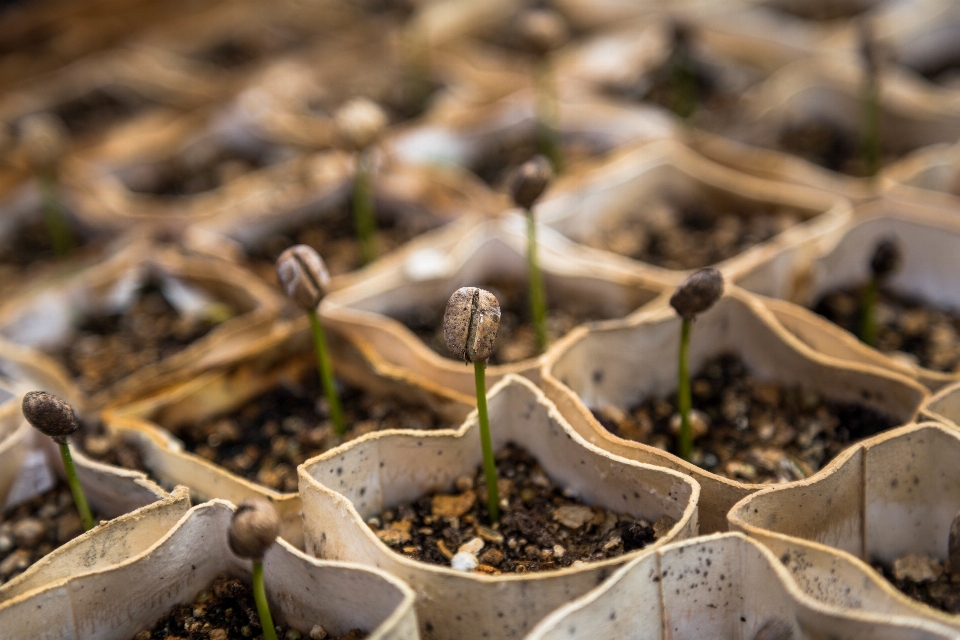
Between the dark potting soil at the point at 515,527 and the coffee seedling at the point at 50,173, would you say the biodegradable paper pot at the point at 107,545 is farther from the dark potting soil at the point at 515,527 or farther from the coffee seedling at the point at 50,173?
the coffee seedling at the point at 50,173

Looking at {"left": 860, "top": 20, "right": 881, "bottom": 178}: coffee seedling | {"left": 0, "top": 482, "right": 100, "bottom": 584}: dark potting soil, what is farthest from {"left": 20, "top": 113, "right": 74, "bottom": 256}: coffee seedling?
{"left": 860, "top": 20, "right": 881, "bottom": 178}: coffee seedling

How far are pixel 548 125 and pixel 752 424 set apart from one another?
4.17ft

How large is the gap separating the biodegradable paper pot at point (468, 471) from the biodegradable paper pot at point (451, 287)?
0.17 meters

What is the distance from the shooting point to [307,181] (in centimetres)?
264

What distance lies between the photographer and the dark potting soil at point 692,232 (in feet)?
7.48

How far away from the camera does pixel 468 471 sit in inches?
65.6

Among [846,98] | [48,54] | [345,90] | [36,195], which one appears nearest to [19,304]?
[36,195]

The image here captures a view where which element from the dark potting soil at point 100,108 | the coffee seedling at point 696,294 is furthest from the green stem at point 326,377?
the dark potting soil at point 100,108

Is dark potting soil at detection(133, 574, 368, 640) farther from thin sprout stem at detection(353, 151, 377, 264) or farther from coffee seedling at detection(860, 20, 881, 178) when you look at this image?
coffee seedling at detection(860, 20, 881, 178)

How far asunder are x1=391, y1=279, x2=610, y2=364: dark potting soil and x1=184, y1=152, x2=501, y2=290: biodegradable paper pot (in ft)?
0.81

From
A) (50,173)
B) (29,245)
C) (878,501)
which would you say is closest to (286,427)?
(878,501)

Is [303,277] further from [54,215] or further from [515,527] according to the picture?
[54,215]

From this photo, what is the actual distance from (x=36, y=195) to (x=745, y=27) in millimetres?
2195

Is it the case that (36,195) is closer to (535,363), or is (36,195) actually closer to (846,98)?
(535,363)
